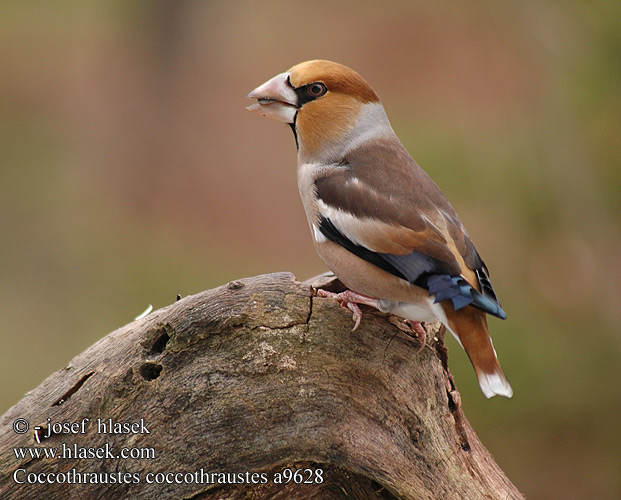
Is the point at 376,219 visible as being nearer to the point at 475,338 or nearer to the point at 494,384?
the point at 475,338

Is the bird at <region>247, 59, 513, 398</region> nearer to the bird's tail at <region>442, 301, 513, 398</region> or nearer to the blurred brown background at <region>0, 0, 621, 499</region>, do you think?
the bird's tail at <region>442, 301, 513, 398</region>

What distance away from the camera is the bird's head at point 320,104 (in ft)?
11.3

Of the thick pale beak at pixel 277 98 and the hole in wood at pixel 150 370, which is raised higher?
the thick pale beak at pixel 277 98

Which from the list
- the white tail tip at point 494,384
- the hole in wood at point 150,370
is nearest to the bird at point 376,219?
the white tail tip at point 494,384

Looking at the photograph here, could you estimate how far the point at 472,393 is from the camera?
220 inches

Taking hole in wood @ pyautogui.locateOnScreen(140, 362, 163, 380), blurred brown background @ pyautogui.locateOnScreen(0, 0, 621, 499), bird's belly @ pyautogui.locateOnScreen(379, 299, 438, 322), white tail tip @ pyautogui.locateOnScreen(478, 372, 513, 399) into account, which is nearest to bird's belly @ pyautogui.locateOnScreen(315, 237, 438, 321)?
bird's belly @ pyautogui.locateOnScreen(379, 299, 438, 322)

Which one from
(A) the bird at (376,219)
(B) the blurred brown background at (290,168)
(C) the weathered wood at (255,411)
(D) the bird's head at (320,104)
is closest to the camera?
(C) the weathered wood at (255,411)

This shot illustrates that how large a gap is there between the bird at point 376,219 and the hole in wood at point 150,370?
0.71m

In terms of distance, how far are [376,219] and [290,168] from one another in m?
8.03

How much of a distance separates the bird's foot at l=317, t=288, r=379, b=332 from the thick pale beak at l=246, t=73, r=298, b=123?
91 centimetres

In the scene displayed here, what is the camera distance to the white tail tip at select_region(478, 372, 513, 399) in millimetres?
2795

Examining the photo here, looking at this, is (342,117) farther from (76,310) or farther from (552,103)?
(76,310)

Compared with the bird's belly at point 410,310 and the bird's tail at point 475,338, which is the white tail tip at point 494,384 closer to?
the bird's tail at point 475,338

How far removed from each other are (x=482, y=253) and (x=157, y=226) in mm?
5258
